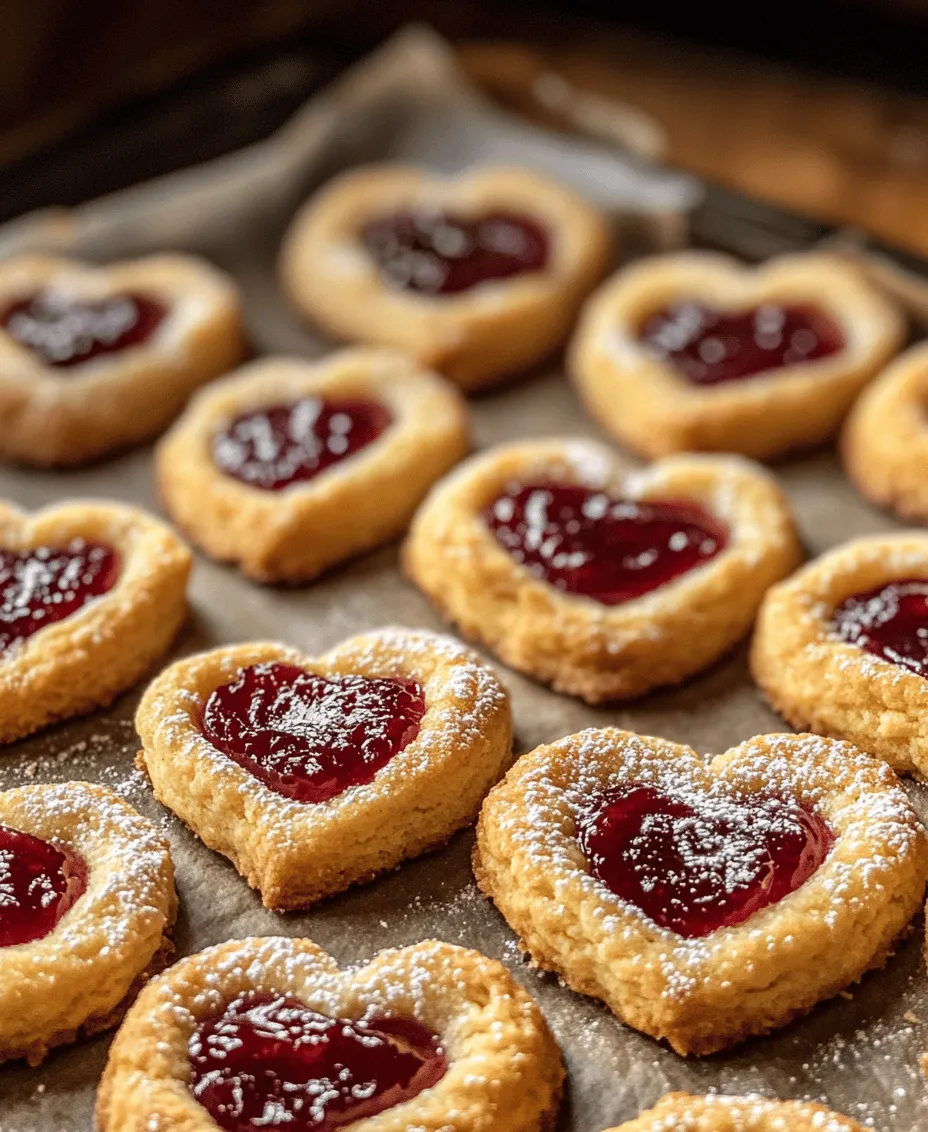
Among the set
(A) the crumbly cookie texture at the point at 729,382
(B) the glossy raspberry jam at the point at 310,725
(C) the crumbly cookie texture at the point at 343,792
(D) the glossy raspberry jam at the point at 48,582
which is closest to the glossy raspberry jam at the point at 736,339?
(A) the crumbly cookie texture at the point at 729,382

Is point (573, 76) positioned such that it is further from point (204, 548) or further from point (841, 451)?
point (204, 548)

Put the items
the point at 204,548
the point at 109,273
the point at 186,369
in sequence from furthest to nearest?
the point at 109,273 → the point at 186,369 → the point at 204,548

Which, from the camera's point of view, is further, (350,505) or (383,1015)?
(350,505)

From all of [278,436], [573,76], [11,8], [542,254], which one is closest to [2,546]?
[278,436]

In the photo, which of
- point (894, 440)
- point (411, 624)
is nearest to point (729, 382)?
point (894, 440)

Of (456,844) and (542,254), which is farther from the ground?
(542,254)

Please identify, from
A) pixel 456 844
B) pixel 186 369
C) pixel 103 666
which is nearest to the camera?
pixel 456 844

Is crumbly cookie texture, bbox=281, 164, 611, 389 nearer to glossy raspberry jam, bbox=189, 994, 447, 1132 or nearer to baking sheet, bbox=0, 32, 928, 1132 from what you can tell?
baking sheet, bbox=0, 32, 928, 1132
